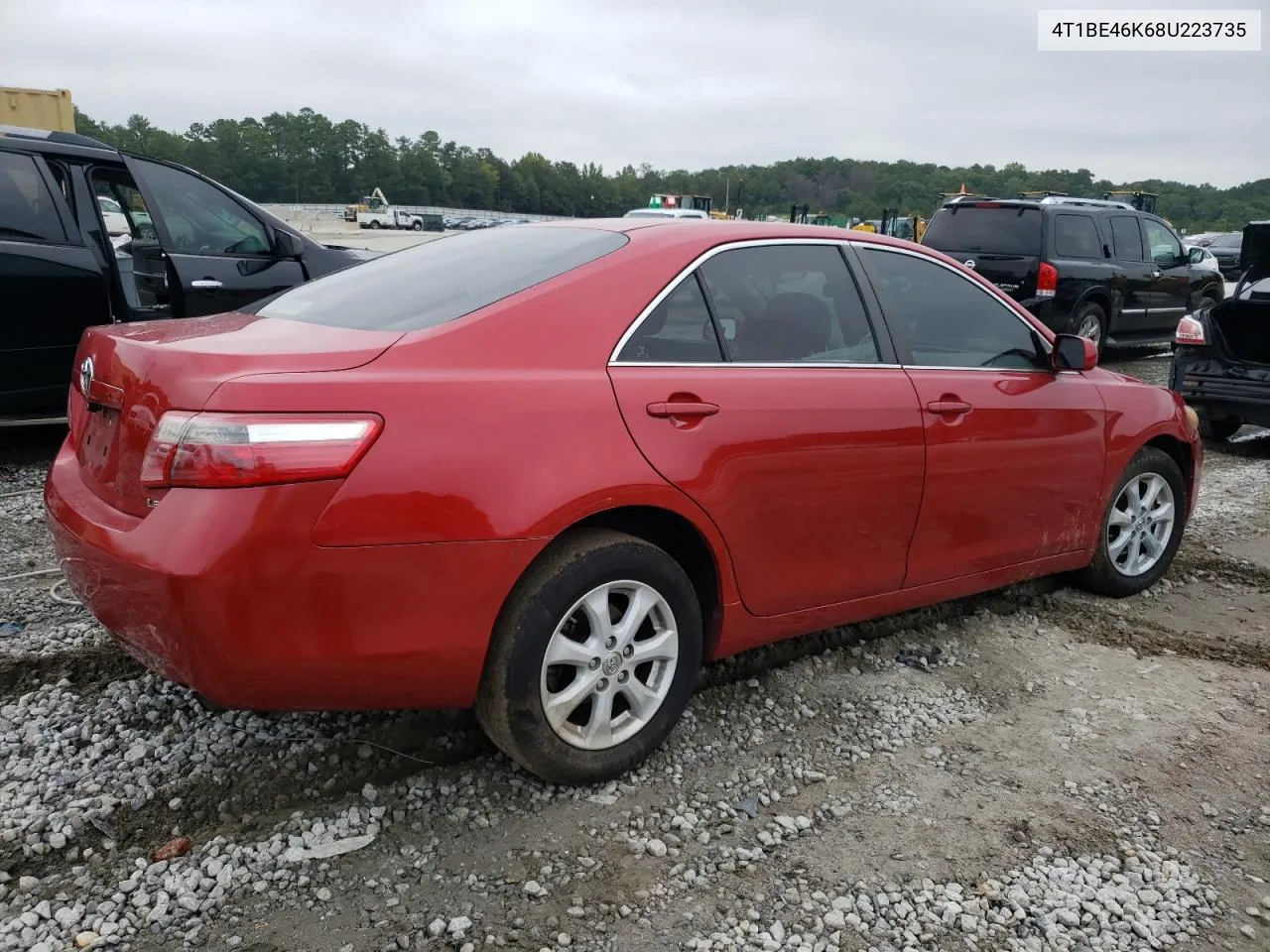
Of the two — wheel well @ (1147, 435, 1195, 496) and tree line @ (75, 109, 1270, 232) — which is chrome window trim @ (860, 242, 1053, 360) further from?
tree line @ (75, 109, 1270, 232)

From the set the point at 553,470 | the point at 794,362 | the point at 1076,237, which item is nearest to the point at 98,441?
the point at 553,470

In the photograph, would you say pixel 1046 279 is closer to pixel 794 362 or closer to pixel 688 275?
pixel 794 362

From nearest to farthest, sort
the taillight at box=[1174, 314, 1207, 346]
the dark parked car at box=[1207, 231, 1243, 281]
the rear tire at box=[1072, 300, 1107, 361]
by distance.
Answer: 1. the taillight at box=[1174, 314, 1207, 346]
2. the rear tire at box=[1072, 300, 1107, 361]
3. the dark parked car at box=[1207, 231, 1243, 281]

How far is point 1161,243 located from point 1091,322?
2016 millimetres

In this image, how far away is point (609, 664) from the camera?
2729mm

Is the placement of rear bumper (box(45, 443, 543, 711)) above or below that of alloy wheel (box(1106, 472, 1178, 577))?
above

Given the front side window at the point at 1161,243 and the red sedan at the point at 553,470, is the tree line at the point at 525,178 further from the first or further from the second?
the red sedan at the point at 553,470

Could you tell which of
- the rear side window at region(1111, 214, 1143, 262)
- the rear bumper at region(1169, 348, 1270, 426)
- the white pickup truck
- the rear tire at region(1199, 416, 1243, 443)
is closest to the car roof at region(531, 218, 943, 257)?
the rear bumper at region(1169, 348, 1270, 426)

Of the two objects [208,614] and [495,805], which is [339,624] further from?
[495,805]

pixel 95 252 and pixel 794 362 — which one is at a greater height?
pixel 95 252

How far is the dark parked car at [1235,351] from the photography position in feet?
25.3

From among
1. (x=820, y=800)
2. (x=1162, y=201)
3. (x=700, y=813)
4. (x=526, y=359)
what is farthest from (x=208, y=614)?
(x=1162, y=201)

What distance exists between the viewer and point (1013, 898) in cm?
243

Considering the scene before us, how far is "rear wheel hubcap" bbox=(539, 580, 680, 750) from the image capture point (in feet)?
8.73
